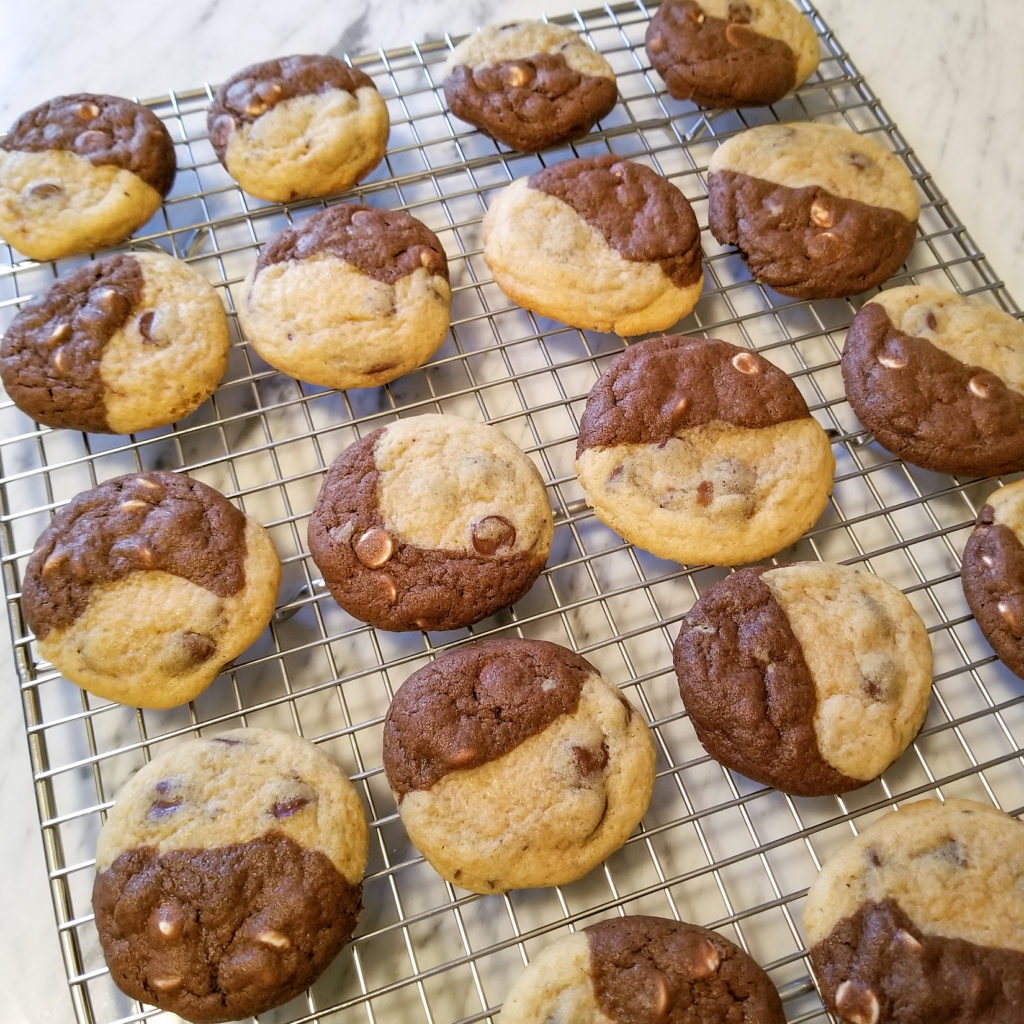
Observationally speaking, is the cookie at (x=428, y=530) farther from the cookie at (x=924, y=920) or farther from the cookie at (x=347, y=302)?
the cookie at (x=924, y=920)

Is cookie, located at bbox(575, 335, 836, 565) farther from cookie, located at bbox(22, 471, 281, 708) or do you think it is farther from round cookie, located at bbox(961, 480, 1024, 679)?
cookie, located at bbox(22, 471, 281, 708)

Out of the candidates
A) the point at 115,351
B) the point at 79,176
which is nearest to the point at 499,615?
the point at 115,351

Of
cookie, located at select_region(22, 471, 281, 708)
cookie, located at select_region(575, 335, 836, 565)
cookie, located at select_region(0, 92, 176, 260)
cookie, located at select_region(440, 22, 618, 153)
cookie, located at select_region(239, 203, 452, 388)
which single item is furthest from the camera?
cookie, located at select_region(440, 22, 618, 153)

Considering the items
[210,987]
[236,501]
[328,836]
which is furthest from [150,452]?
[210,987]

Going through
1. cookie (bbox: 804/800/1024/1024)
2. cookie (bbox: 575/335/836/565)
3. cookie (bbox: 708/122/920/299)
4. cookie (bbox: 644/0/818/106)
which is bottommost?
cookie (bbox: 804/800/1024/1024)

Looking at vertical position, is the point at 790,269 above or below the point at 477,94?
below

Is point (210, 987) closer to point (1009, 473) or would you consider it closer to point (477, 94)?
point (1009, 473)

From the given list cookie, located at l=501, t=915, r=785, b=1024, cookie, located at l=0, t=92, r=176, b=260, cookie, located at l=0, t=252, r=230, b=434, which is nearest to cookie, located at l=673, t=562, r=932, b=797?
cookie, located at l=501, t=915, r=785, b=1024
